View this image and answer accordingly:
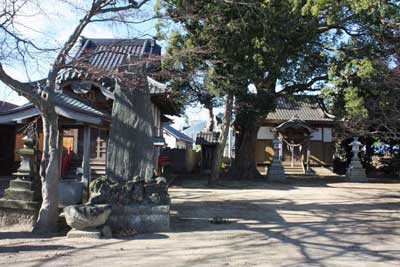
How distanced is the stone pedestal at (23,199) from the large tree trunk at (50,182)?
530mm

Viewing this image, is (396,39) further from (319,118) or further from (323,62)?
(319,118)

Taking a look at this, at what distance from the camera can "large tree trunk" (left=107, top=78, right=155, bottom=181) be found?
909cm

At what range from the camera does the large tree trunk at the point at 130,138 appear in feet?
29.8

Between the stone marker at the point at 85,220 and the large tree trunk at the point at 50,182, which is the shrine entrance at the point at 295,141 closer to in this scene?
the large tree trunk at the point at 50,182

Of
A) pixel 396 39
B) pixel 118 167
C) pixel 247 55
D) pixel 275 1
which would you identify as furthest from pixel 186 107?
pixel 118 167

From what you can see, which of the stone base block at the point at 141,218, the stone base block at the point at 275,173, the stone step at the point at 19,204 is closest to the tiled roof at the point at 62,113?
the stone step at the point at 19,204

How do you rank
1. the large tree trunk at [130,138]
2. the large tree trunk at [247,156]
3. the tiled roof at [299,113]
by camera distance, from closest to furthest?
1. the large tree trunk at [130,138]
2. the large tree trunk at [247,156]
3. the tiled roof at [299,113]

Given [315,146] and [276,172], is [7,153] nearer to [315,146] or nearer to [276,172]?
[276,172]

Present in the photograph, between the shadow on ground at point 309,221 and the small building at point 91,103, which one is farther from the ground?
the small building at point 91,103

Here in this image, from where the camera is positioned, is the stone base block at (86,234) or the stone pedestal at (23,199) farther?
the stone pedestal at (23,199)

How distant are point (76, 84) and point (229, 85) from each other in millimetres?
6172

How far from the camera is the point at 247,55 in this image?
51.8 feet

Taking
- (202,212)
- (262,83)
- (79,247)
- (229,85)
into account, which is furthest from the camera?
(262,83)

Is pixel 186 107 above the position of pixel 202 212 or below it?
above
